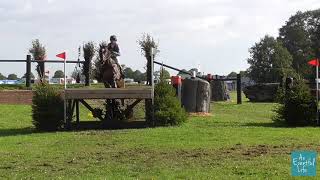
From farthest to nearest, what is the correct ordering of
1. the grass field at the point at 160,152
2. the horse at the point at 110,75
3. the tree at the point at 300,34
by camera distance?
Result: 1. the tree at the point at 300,34
2. the horse at the point at 110,75
3. the grass field at the point at 160,152

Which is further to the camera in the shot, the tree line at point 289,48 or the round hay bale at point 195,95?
the tree line at point 289,48

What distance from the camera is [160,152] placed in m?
10.7

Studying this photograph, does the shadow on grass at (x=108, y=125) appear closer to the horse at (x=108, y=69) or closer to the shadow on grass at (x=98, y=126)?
the shadow on grass at (x=98, y=126)

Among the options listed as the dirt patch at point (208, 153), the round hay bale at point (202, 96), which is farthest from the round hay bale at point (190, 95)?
the dirt patch at point (208, 153)

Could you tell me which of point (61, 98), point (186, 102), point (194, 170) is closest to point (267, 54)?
point (186, 102)

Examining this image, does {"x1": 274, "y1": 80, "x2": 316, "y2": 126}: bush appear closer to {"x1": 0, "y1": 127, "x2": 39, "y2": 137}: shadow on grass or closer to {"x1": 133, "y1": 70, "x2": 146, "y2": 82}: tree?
{"x1": 0, "y1": 127, "x2": 39, "y2": 137}: shadow on grass

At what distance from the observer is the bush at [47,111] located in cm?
1580

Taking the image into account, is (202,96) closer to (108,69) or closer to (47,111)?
(108,69)

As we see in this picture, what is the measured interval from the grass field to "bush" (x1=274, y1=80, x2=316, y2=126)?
0.65 metres

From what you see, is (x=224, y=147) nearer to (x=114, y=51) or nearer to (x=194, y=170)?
(x=194, y=170)

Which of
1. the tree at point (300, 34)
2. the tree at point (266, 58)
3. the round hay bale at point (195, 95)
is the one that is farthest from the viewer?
the tree at point (300, 34)

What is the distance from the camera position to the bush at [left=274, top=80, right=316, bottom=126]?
16.2m

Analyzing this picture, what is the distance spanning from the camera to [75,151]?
1111 centimetres

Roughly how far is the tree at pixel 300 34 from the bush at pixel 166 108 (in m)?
71.2
